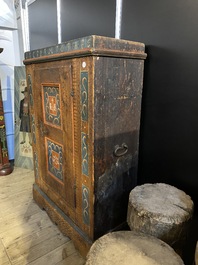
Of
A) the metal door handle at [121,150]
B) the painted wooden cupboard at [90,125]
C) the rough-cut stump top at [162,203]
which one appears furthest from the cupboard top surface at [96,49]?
the rough-cut stump top at [162,203]

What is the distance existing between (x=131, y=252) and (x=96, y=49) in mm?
952

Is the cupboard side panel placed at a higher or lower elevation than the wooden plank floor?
higher

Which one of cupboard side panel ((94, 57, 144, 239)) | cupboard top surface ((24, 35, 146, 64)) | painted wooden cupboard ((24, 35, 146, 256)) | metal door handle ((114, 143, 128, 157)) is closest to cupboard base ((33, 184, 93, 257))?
painted wooden cupboard ((24, 35, 146, 256))

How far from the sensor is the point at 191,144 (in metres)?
1.19

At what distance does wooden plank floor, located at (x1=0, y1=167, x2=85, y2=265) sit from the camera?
1.40 m

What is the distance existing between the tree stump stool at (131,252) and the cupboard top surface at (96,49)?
904 millimetres

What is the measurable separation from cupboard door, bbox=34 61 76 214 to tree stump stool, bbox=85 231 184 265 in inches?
22.1

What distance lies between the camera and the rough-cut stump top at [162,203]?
3.14 feet

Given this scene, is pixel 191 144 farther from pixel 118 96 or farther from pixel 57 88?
pixel 57 88

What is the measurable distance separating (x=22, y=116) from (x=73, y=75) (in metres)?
1.75

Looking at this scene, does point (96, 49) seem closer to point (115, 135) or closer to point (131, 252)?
point (115, 135)

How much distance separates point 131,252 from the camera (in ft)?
2.69

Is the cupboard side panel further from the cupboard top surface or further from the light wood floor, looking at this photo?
the light wood floor

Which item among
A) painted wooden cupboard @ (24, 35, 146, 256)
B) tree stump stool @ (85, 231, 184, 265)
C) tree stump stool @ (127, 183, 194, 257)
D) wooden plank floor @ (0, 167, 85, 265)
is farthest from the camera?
wooden plank floor @ (0, 167, 85, 265)
